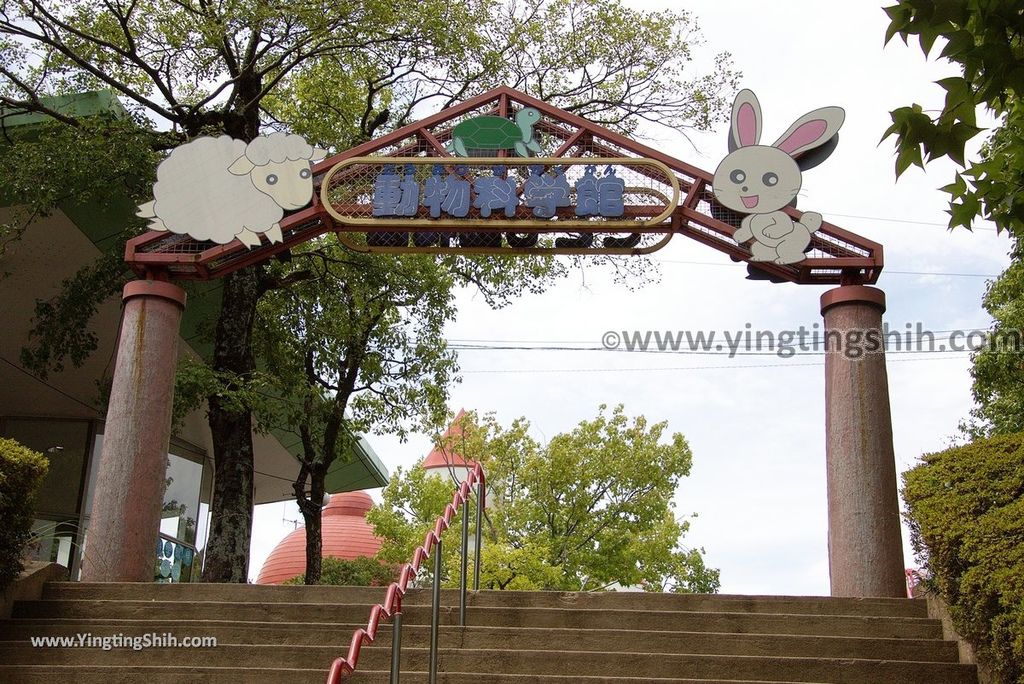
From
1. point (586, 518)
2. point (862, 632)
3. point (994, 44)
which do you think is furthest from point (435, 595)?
point (586, 518)

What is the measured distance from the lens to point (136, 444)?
10383mm

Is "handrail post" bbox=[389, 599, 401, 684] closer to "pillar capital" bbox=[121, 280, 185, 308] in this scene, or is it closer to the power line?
"pillar capital" bbox=[121, 280, 185, 308]

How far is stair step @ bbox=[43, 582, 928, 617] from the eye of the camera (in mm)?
8422

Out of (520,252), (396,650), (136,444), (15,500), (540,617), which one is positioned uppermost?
(520,252)

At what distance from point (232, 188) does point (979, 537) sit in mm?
7652

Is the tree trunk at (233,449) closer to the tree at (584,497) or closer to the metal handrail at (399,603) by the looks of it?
the metal handrail at (399,603)

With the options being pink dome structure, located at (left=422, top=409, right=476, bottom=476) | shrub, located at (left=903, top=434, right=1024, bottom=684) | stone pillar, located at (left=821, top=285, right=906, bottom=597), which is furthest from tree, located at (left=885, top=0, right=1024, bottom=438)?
pink dome structure, located at (left=422, top=409, right=476, bottom=476)

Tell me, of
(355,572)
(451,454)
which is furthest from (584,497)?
(355,572)

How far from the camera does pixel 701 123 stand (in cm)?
1686

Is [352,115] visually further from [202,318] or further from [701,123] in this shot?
[701,123]

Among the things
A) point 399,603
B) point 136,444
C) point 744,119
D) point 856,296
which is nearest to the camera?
point 399,603

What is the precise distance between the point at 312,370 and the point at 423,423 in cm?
237

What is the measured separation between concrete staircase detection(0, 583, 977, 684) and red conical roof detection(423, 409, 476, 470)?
38.8 ft

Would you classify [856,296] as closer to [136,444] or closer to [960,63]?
[960,63]
